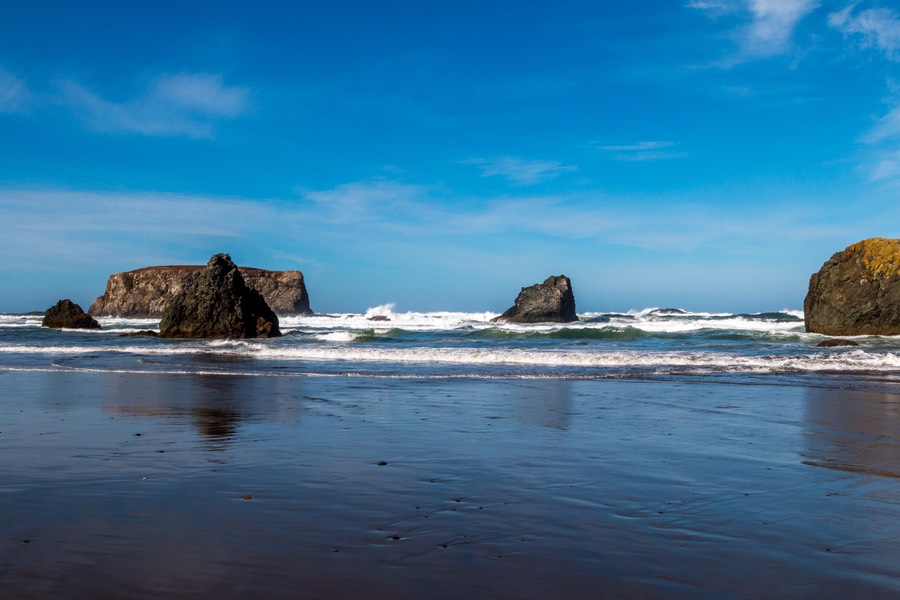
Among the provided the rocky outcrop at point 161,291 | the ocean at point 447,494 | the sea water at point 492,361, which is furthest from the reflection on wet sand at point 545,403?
the rocky outcrop at point 161,291

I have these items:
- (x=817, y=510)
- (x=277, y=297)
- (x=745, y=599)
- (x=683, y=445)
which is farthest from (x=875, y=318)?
(x=277, y=297)

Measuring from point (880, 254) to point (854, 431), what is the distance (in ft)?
80.7

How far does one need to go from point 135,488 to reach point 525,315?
4981 centimetres

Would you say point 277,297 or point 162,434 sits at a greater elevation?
point 277,297

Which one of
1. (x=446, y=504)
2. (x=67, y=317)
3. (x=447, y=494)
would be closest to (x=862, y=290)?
(x=447, y=494)

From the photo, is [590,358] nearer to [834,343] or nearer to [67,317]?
[834,343]

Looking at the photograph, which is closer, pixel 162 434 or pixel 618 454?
pixel 618 454

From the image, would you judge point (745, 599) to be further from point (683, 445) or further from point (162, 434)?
point (162, 434)

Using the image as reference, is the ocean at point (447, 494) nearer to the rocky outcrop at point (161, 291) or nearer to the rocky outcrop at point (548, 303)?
the rocky outcrop at point (548, 303)

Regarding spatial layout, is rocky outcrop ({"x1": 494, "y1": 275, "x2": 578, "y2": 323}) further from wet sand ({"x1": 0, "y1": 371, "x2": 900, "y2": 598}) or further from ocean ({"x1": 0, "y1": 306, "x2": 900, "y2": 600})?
wet sand ({"x1": 0, "y1": 371, "x2": 900, "y2": 598})

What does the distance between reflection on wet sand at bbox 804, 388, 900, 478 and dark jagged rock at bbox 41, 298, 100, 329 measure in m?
40.5

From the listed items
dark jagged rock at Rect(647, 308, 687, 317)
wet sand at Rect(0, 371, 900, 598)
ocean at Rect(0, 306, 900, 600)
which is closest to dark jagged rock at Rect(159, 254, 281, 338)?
ocean at Rect(0, 306, 900, 600)

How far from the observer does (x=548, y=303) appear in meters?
52.4

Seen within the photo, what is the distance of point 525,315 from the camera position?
53.5 m
